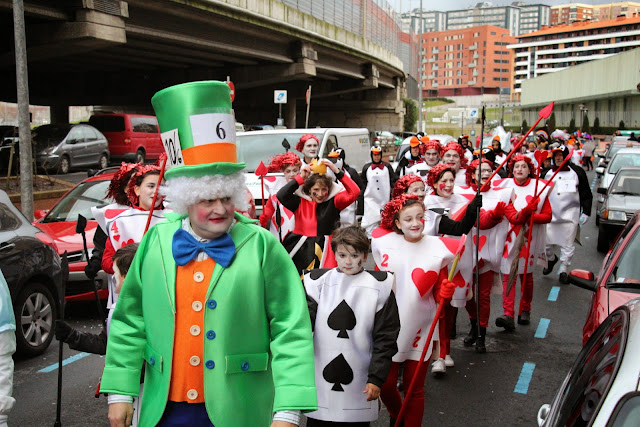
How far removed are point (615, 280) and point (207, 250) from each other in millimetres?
3060

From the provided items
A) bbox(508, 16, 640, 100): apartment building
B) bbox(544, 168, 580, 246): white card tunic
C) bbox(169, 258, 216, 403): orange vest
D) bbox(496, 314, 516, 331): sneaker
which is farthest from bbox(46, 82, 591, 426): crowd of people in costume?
bbox(508, 16, 640, 100): apartment building

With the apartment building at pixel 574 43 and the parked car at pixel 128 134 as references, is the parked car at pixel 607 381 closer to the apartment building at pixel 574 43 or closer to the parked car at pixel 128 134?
the parked car at pixel 128 134

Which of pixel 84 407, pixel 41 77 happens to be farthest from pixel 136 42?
pixel 84 407

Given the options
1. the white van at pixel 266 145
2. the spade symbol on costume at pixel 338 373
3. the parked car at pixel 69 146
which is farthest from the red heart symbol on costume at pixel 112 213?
the parked car at pixel 69 146

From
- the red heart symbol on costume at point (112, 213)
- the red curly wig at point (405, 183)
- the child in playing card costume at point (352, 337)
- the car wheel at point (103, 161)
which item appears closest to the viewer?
the child in playing card costume at point (352, 337)

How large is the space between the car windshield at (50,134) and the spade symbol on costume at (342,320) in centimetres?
1922

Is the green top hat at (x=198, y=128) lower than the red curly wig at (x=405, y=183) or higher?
higher

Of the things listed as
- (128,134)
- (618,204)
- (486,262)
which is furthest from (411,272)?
(128,134)

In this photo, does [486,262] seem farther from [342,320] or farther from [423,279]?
[342,320]

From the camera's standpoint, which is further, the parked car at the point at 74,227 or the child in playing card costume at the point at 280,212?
the parked car at the point at 74,227

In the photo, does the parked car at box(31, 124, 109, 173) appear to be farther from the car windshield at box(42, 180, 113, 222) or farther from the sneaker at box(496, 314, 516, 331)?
the sneaker at box(496, 314, 516, 331)

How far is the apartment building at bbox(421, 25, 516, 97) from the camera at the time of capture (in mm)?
173125

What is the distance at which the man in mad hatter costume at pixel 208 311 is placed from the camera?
2842 millimetres

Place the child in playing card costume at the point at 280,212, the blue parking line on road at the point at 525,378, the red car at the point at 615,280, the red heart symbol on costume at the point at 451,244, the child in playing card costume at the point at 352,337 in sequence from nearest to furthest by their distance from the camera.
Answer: the child in playing card costume at the point at 352,337, the red car at the point at 615,280, the red heart symbol on costume at the point at 451,244, the blue parking line on road at the point at 525,378, the child in playing card costume at the point at 280,212
